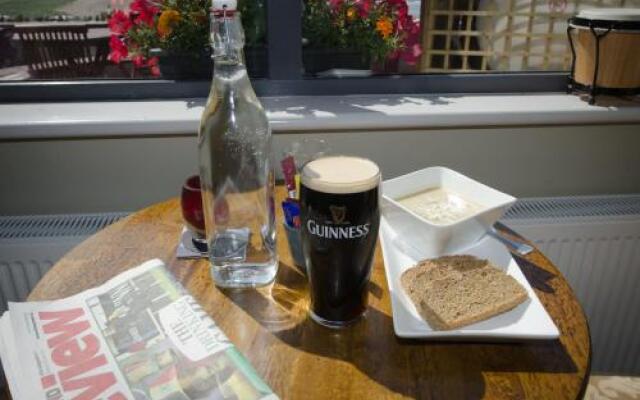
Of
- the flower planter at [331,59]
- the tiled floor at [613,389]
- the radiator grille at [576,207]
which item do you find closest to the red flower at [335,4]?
the flower planter at [331,59]

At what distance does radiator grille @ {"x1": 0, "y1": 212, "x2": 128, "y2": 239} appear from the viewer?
1265 millimetres

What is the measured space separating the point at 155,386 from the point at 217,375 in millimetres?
66

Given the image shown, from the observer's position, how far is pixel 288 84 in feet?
4.74

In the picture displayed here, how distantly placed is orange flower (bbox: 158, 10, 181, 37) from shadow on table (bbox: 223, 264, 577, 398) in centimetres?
92

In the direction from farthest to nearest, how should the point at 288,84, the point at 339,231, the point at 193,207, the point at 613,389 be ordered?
the point at 288,84 < the point at 613,389 < the point at 193,207 < the point at 339,231

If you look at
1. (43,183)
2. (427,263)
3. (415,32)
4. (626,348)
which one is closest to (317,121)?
(415,32)

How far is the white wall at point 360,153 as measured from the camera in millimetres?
1327

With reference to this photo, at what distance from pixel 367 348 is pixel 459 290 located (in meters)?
0.16

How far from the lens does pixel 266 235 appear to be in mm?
772

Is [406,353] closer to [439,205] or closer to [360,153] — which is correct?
[439,205]

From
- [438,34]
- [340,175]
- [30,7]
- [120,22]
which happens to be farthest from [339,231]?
[438,34]

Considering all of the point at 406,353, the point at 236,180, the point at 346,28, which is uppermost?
the point at 346,28

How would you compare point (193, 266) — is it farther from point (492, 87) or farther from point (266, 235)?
point (492, 87)

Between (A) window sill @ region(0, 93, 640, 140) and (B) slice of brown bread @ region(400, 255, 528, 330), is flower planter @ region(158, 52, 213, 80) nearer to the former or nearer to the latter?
(A) window sill @ region(0, 93, 640, 140)
